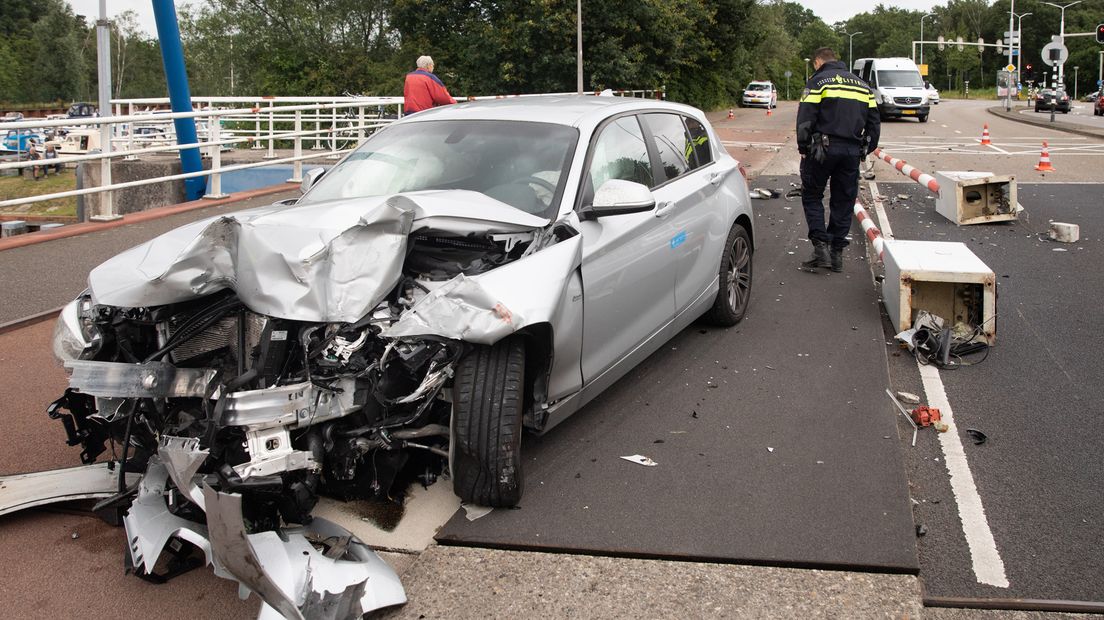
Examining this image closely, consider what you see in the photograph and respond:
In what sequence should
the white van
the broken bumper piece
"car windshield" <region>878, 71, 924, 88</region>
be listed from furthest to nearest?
"car windshield" <region>878, 71, 924, 88</region>, the white van, the broken bumper piece

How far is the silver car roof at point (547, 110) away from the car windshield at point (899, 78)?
112 ft

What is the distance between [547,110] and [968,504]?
3039 mm

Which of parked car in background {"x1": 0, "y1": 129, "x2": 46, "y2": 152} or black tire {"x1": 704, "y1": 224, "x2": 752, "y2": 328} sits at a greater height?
parked car in background {"x1": 0, "y1": 129, "x2": 46, "y2": 152}

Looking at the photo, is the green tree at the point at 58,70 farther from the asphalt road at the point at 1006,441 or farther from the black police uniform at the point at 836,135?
the black police uniform at the point at 836,135

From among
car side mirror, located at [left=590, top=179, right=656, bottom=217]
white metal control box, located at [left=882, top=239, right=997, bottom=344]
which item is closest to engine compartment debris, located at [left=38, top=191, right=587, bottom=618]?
car side mirror, located at [left=590, top=179, right=656, bottom=217]

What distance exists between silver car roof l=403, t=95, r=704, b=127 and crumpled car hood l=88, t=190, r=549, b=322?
1519 mm

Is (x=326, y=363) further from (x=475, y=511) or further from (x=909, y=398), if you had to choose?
(x=909, y=398)

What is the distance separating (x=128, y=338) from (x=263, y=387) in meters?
0.76

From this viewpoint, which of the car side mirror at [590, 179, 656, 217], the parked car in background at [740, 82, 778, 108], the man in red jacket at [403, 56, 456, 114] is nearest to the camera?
the car side mirror at [590, 179, 656, 217]

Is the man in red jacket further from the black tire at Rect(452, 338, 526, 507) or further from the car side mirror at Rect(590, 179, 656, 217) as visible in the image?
the black tire at Rect(452, 338, 526, 507)

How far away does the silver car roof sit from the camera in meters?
5.42

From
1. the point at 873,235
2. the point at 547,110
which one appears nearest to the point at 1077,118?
the point at 873,235

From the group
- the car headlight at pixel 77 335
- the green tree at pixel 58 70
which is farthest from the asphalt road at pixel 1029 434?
the green tree at pixel 58 70

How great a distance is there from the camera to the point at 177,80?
611 inches
